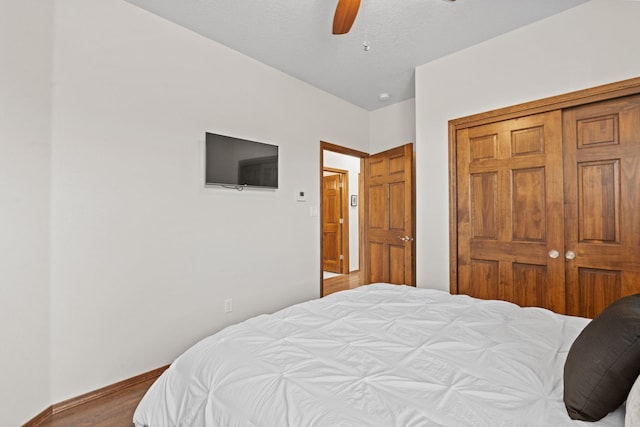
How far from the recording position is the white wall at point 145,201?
6.40 ft

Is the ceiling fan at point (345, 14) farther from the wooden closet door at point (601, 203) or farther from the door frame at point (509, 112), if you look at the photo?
the wooden closet door at point (601, 203)

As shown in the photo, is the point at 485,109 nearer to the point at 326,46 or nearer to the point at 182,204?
the point at 326,46

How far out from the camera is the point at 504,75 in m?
2.62

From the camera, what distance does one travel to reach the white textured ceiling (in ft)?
7.30

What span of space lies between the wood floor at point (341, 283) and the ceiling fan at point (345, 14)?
364 cm

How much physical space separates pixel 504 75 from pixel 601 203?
125cm

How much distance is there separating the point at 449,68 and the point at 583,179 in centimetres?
148

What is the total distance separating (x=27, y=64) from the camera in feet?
5.64

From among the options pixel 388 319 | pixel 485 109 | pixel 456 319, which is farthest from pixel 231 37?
pixel 456 319

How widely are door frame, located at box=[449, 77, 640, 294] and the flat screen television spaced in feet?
5.59

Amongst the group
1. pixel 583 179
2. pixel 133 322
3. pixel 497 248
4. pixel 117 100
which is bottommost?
pixel 133 322

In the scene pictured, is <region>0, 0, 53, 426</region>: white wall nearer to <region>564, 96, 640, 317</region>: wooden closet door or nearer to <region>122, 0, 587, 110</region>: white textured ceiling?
<region>122, 0, 587, 110</region>: white textured ceiling

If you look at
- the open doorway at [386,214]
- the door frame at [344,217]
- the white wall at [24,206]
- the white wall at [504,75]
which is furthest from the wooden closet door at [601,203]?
the door frame at [344,217]

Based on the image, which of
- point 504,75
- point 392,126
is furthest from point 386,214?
→ point 504,75
